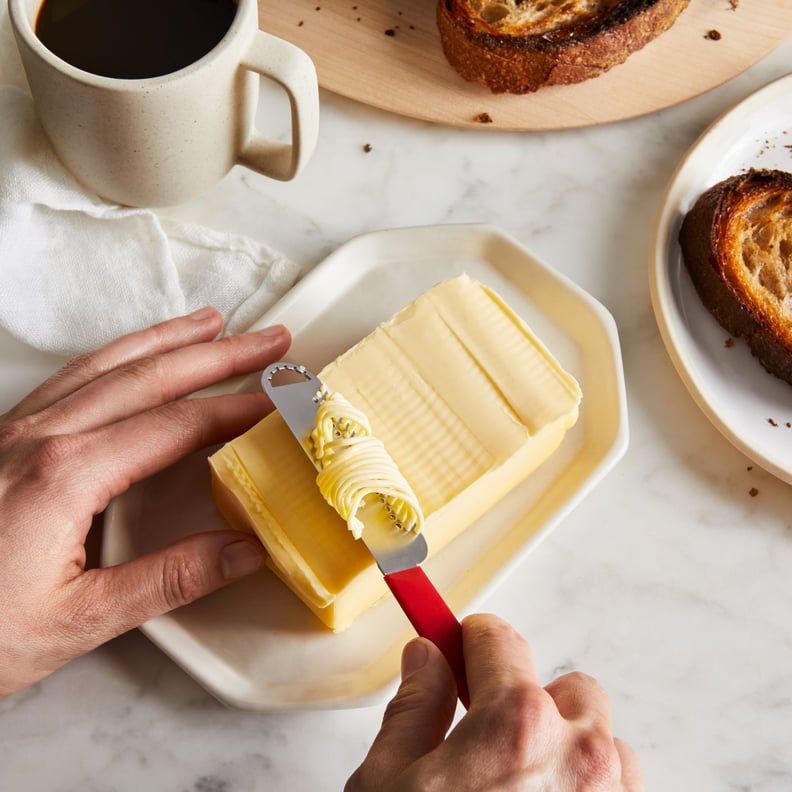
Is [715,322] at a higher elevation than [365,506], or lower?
higher

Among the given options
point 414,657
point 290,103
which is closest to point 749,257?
point 290,103

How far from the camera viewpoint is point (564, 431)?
1.27 meters

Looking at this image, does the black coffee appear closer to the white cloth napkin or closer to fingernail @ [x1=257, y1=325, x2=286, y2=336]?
the white cloth napkin

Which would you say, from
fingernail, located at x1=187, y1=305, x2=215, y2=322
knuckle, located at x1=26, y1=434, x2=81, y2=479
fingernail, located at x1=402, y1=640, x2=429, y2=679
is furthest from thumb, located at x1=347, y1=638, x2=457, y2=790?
fingernail, located at x1=187, y1=305, x2=215, y2=322

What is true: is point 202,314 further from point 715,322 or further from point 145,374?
point 715,322

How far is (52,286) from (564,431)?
798 millimetres

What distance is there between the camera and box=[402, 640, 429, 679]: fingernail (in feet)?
3.22

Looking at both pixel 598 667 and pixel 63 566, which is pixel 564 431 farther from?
pixel 63 566

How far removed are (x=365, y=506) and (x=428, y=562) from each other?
19 cm

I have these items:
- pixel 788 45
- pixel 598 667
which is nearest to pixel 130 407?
pixel 598 667

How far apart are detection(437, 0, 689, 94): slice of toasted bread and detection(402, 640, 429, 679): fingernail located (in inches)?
37.6

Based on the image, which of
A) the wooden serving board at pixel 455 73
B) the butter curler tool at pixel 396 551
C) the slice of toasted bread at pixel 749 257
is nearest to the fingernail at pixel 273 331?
the butter curler tool at pixel 396 551

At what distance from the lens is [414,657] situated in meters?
0.99

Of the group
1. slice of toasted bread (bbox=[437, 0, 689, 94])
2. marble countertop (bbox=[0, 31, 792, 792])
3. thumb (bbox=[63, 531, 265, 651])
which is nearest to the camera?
thumb (bbox=[63, 531, 265, 651])
